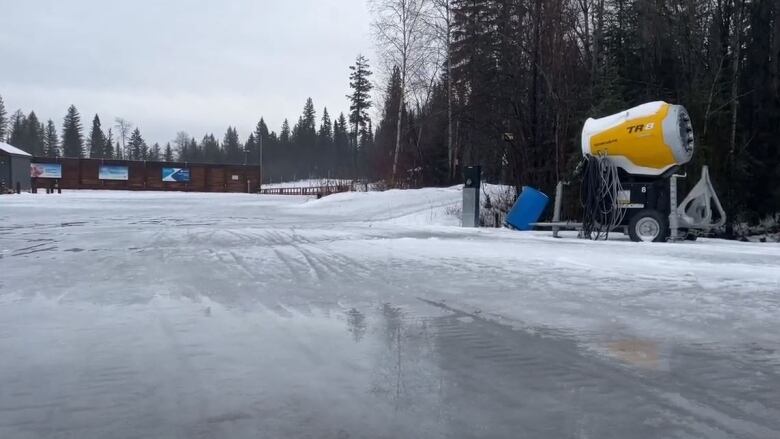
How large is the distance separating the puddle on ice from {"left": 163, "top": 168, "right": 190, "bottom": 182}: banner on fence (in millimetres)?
71714

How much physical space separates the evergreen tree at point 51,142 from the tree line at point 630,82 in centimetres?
13287

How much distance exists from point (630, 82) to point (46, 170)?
65256 mm

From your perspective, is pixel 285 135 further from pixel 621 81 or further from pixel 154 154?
pixel 621 81

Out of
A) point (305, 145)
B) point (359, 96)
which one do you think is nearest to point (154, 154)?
point (305, 145)

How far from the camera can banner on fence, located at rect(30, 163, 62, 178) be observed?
2677 inches

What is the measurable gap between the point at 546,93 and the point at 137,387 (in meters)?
19.6

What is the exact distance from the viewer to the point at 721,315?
251 inches

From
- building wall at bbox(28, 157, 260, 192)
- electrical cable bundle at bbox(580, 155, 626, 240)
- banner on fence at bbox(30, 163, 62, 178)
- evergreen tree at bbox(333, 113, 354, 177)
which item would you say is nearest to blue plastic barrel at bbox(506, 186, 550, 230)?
electrical cable bundle at bbox(580, 155, 626, 240)

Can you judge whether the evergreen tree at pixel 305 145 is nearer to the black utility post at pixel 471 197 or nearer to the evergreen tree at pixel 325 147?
the evergreen tree at pixel 325 147

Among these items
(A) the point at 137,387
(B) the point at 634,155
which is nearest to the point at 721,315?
(A) the point at 137,387

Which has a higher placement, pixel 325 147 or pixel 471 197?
pixel 325 147

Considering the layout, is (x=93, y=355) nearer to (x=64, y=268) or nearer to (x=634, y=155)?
(x=64, y=268)

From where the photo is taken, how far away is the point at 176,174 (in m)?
74.4

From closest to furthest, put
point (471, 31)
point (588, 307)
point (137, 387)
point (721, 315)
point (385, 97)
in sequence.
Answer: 1. point (137, 387)
2. point (721, 315)
3. point (588, 307)
4. point (471, 31)
5. point (385, 97)
